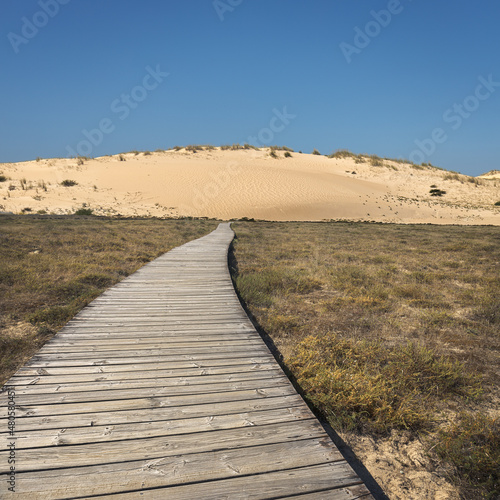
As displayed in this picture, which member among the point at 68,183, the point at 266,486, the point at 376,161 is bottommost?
the point at 266,486

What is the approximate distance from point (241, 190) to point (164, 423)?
33501 millimetres

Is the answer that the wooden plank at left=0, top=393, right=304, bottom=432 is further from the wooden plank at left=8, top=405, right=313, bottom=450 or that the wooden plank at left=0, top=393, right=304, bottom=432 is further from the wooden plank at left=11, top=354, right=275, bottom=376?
the wooden plank at left=11, top=354, right=275, bottom=376

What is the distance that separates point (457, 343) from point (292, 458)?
11.8 ft

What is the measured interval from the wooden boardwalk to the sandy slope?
24.6 meters

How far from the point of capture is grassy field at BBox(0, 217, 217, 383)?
4.43m

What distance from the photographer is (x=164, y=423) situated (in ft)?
7.44

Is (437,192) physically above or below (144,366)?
above

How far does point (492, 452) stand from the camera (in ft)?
8.05

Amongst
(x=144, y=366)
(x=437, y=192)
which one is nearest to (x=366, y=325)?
(x=144, y=366)

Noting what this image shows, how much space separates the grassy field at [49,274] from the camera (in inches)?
174

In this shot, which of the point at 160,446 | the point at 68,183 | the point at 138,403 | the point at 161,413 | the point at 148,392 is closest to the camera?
the point at 160,446

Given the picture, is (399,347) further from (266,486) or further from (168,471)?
(168,471)

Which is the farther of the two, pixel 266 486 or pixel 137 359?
pixel 137 359

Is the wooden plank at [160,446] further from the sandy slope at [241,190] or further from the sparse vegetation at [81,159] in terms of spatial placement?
the sparse vegetation at [81,159]
